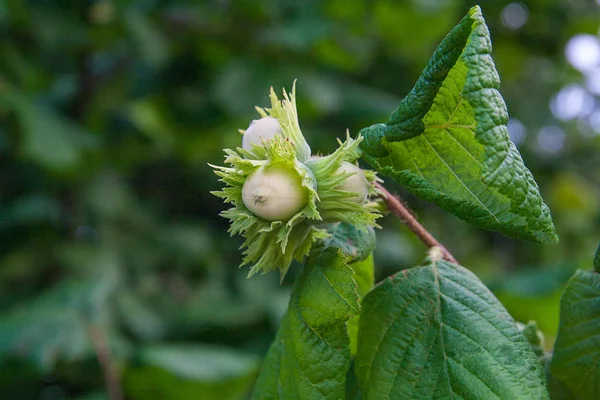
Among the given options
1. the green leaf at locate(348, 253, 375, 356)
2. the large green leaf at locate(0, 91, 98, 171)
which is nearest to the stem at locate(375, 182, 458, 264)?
the green leaf at locate(348, 253, 375, 356)

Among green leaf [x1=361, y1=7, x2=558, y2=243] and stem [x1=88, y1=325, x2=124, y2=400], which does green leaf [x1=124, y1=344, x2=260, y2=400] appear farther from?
green leaf [x1=361, y1=7, x2=558, y2=243]

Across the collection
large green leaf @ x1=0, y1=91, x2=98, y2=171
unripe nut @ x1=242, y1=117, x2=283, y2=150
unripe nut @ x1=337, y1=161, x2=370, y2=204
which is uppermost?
large green leaf @ x1=0, y1=91, x2=98, y2=171

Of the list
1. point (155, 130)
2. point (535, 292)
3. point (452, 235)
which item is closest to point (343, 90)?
point (155, 130)

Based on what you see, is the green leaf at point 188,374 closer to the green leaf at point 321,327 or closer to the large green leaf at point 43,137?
the large green leaf at point 43,137

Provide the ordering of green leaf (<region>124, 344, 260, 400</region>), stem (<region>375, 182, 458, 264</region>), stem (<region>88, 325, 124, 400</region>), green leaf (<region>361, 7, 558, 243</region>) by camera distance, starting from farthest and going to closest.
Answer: green leaf (<region>124, 344, 260, 400</region>) → stem (<region>88, 325, 124, 400</region>) → stem (<region>375, 182, 458, 264</region>) → green leaf (<region>361, 7, 558, 243</region>)

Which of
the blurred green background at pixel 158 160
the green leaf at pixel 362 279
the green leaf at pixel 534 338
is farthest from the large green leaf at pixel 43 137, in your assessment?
the green leaf at pixel 534 338
